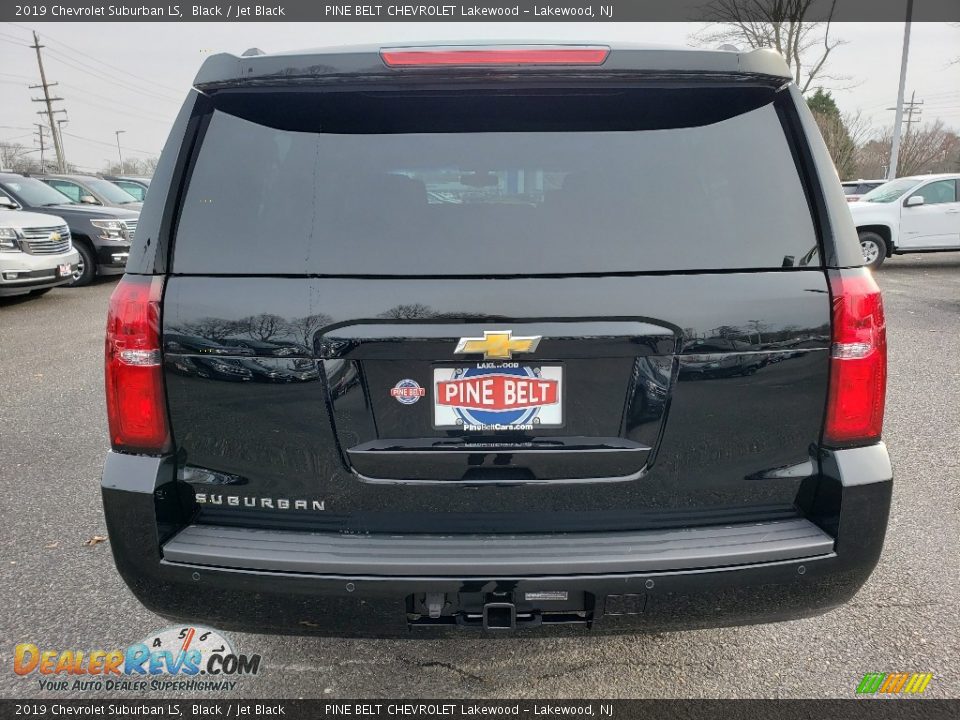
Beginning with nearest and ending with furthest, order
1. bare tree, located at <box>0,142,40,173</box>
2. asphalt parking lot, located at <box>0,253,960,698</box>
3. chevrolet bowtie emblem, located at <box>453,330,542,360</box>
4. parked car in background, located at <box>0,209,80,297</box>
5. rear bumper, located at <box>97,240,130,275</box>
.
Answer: chevrolet bowtie emblem, located at <box>453,330,542,360</box> < asphalt parking lot, located at <box>0,253,960,698</box> < parked car in background, located at <box>0,209,80,297</box> < rear bumper, located at <box>97,240,130,275</box> < bare tree, located at <box>0,142,40,173</box>

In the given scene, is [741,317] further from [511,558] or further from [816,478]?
[511,558]

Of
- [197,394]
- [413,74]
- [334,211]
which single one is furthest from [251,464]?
[413,74]

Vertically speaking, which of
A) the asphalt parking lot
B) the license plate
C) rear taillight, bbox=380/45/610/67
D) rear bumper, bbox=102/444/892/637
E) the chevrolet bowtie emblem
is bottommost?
the asphalt parking lot

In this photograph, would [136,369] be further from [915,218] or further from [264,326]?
[915,218]

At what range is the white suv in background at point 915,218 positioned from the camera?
13055 mm

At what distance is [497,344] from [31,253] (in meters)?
9.87

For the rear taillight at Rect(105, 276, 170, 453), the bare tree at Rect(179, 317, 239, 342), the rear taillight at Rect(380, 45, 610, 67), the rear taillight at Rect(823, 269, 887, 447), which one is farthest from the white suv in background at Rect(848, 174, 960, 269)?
the rear taillight at Rect(105, 276, 170, 453)

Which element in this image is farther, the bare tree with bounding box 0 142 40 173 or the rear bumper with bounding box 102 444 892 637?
the bare tree with bounding box 0 142 40 173

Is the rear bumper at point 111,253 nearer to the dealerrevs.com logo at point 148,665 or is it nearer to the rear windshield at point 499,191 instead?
the dealerrevs.com logo at point 148,665

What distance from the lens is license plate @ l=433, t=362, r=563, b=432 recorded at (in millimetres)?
1712

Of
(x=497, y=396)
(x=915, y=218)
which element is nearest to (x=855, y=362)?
(x=497, y=396)

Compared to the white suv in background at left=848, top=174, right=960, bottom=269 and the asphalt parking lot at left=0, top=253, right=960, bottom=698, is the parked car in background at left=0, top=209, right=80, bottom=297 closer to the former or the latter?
the asphalt parking lot at left=0, top=253, right=960, bottom=698

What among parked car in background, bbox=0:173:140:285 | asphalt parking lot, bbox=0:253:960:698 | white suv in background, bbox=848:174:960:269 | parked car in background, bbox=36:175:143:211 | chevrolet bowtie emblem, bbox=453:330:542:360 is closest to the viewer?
chevrolet bowtie emblem, bbox=453:330:542:360

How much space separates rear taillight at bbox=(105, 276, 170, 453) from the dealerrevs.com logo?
104cm
